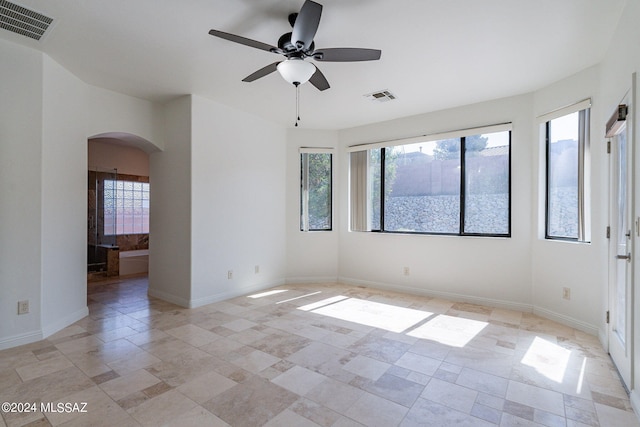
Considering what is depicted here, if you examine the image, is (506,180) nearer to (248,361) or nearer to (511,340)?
(511,340)

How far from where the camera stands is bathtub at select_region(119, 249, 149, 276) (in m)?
6.32

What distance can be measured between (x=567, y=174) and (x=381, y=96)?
2348mm

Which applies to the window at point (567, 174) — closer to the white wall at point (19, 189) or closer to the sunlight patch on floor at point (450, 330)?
the sunlight patch on floor at point (450, 330)

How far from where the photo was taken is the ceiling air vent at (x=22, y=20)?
2414 mm

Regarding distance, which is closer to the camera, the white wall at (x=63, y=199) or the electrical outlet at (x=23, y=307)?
the electrical outlet at (x=23, y=307)

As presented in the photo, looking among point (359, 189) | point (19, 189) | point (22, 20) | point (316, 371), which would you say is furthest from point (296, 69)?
point (359, 189)

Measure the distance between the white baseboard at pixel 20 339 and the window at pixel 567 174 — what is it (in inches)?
222

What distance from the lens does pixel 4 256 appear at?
2926mm

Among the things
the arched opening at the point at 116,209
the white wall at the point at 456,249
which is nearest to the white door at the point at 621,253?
the white wall at the point at 456,249

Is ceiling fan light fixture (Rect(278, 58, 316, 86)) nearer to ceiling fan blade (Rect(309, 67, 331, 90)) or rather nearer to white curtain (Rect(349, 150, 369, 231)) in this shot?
ceiling fan blade (Rect(309, 67, 331, 90))

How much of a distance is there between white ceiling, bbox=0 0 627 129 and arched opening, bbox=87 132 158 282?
9.62 ft

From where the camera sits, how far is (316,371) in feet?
8.34

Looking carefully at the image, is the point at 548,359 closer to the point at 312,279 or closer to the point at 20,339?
the point at 312,279

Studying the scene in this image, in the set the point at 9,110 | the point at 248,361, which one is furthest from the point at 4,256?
the point at 248,361
